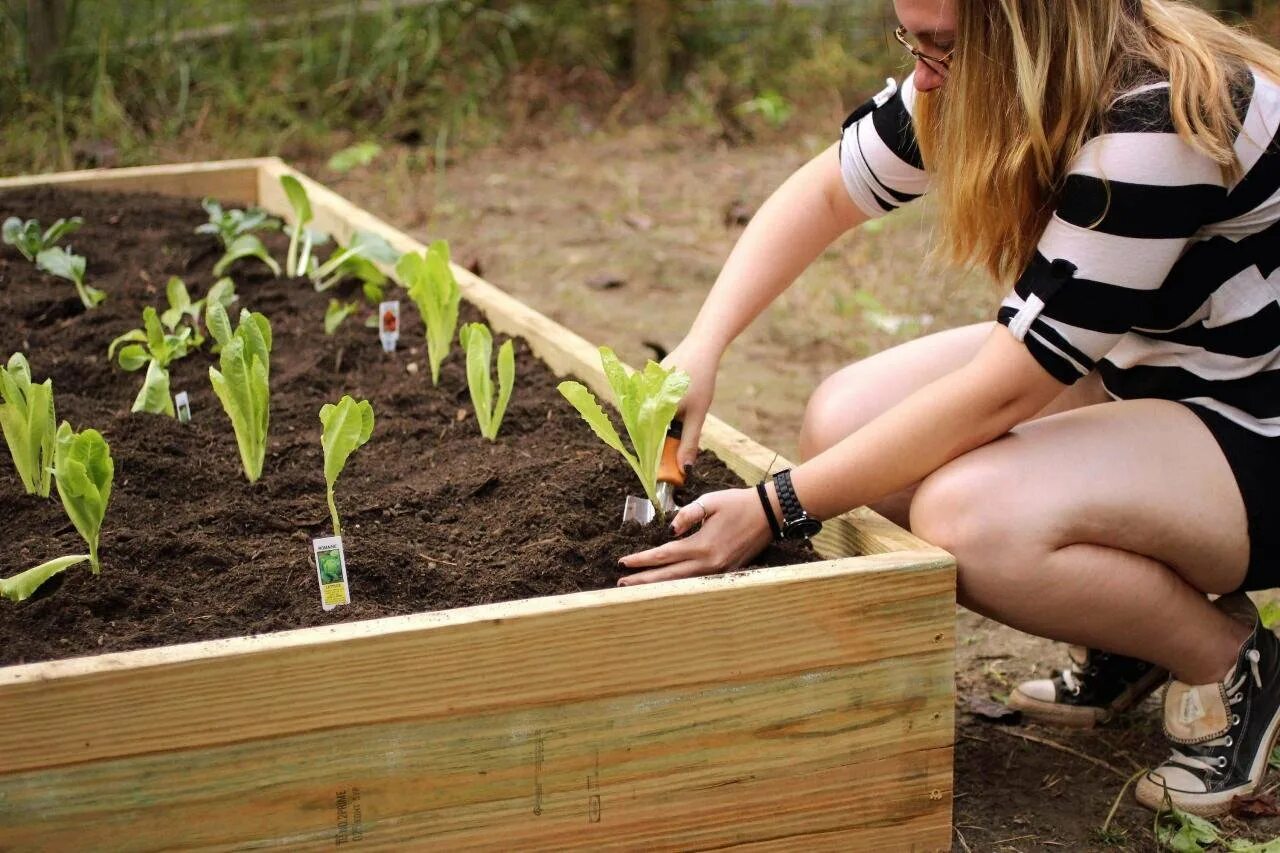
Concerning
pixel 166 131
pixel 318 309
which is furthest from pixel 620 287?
pixel 166 131

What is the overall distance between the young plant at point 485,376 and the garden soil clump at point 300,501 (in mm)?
48

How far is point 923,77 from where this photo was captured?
1856mm

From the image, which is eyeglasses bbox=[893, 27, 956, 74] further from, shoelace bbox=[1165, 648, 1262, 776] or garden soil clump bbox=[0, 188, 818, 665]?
shoelace bbox=[1165, 648, 1262, 776]

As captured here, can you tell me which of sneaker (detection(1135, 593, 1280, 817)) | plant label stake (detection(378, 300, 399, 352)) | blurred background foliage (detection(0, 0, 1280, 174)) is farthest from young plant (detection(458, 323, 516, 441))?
blurred background foliage (detection(0, 0, 1280, 174))

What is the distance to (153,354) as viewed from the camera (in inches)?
103

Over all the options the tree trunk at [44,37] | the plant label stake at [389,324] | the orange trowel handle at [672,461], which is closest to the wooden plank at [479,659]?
the orange trowel handle at [672,461]

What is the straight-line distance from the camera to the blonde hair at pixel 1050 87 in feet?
5.56

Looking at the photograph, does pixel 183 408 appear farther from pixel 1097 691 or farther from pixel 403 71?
pixel 403 71

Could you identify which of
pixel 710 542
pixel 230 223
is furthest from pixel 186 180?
pixel 710 542

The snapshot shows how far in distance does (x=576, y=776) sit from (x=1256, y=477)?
3.34 ft

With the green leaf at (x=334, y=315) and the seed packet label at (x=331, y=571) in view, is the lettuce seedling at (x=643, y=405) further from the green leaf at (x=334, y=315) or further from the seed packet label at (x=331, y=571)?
the green leaf at (x=334, y=315)

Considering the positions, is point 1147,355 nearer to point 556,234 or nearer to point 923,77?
point 923,77

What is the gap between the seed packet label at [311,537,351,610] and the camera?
5.65 feet

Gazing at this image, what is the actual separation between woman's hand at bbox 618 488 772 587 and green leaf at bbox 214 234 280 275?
175 centimetres
